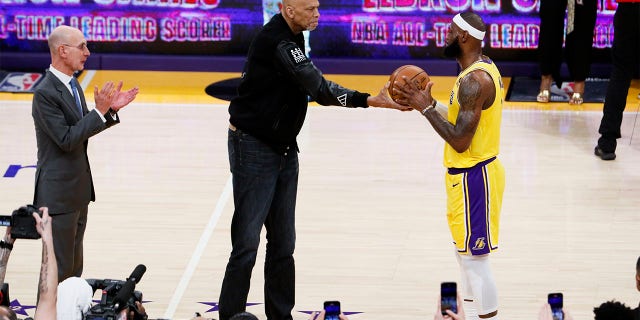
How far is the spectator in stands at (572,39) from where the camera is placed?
1222 centimetres

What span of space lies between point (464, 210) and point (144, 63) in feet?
26.4

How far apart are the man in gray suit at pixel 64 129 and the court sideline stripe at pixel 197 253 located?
88cm

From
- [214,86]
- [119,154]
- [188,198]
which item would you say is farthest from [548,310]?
[214,86]

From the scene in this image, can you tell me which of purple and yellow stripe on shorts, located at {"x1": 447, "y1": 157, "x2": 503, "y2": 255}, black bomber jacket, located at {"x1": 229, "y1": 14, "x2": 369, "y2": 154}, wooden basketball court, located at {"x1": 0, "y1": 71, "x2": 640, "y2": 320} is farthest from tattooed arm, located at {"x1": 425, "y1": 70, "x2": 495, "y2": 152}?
wooden basketball court, located at {"x1": 0, "y1": 71, "x2": 640, "y2": 320}

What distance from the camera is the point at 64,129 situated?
21.2ft

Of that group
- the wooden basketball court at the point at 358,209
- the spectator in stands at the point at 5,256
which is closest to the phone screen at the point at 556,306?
the spectator in stands at the point at 5,256

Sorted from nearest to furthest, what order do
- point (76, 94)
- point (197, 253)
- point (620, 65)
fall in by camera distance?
point (76, 94), point (197, 253), point (620, 65)

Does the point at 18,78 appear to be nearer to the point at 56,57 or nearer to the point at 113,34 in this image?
the point at 113,34

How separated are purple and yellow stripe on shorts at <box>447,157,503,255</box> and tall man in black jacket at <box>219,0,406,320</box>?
0.54 m

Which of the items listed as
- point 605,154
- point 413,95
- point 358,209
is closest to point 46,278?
point 413,95

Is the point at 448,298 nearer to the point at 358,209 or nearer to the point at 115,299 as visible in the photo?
the point at 115,299

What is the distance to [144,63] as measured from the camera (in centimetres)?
1371

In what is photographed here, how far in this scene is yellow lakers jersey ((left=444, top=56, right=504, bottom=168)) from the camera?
245 inches

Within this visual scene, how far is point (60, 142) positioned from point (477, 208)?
7.54 feet
